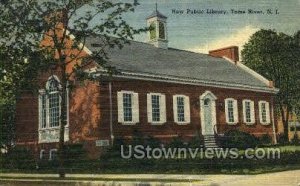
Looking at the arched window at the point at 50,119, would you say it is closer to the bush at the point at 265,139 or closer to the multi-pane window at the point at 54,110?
the multi-pane window at the point at 54,110

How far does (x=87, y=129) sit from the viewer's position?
10844 mm

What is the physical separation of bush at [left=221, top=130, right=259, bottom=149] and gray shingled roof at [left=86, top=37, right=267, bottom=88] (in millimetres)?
1740

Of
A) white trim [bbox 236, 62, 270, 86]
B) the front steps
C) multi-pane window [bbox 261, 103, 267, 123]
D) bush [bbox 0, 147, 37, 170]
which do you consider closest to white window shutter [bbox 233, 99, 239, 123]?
multi-pane window [bbox 261, 103, 267, 123]

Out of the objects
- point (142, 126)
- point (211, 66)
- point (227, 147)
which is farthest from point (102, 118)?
point (211, 66)

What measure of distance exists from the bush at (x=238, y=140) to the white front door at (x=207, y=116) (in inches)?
27.3

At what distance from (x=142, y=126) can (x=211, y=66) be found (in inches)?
117

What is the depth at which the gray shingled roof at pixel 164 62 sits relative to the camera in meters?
10.9

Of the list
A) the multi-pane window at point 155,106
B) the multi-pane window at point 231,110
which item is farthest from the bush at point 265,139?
the multi-pane window at point 155,106

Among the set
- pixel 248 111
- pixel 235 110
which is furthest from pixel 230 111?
pixel 248 111

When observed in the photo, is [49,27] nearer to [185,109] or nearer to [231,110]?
[185,109]

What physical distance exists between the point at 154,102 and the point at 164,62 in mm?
1101

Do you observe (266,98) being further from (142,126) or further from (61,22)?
(61,22)

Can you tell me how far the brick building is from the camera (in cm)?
1077

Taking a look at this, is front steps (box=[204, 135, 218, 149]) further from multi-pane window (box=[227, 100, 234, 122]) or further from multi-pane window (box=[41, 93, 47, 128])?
multi-pane window (box=[41, 93, 47, 128])
